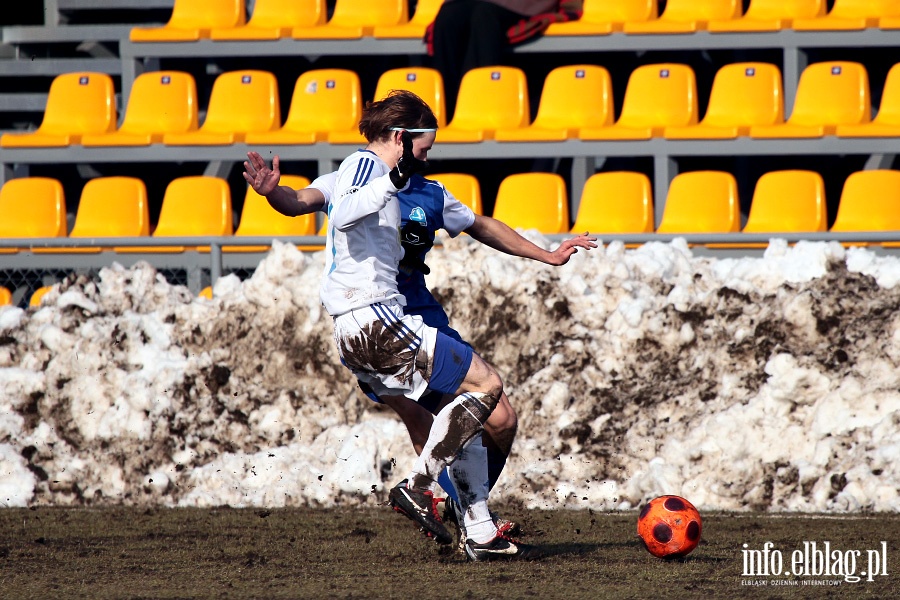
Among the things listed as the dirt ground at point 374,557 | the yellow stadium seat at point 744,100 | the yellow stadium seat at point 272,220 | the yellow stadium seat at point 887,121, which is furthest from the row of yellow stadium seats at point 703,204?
the dirt ground at point 374,557

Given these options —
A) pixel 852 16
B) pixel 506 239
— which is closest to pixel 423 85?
pixel 852 16

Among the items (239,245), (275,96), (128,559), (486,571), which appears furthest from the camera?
(275,96)

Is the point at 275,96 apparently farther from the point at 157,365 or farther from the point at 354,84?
the point at 157,365

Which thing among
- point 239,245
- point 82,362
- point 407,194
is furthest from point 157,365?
point 407,194

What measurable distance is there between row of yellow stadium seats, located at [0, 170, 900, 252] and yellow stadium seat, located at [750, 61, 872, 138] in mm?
852

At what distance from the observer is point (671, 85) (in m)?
11.9

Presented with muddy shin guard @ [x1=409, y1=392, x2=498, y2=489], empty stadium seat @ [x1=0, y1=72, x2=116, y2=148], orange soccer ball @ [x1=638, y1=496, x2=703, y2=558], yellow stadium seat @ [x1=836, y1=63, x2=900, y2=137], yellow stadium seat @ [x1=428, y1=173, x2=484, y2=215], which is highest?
empty stadium seat @ [x1=0, y1=72, x2=116, y2=148]

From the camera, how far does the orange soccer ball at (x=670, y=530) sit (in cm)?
549

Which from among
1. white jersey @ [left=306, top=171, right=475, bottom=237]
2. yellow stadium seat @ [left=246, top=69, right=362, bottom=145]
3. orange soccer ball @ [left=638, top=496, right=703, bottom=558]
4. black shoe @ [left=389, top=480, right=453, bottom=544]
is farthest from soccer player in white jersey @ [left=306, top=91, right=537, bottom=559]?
yellow stadium seat @ [left=246, top=69, right=362, bottom=145]

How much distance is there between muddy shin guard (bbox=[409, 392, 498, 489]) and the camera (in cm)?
544

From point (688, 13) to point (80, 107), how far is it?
6292mm

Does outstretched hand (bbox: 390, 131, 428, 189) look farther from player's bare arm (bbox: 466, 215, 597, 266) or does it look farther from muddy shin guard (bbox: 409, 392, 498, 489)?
muddy shin guard (bbox: 409, 392, 498, 489)

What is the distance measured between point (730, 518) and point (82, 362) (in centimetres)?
435

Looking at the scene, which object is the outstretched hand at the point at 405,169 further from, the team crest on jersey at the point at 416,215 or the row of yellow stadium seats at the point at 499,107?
the row of yellow stadium seats at the point at 499,107
